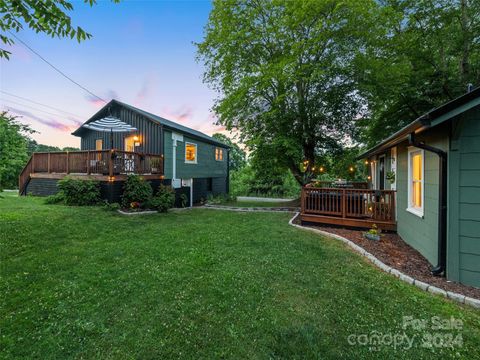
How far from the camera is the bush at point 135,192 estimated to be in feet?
30.7

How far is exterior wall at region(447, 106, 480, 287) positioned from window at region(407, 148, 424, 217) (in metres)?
1.48

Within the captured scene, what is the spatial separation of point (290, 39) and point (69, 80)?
45.7 ft

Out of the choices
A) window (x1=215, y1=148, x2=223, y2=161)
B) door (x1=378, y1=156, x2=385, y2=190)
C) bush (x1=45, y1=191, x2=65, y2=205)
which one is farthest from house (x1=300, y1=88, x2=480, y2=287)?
window (x1=215, y1=148, x2=223, y2=161)

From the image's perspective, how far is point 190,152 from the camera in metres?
13.9

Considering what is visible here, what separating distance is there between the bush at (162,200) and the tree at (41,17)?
710cm

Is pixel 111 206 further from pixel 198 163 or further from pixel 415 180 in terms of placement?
pixel 415 180

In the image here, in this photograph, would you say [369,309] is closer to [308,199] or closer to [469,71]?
[308,199]

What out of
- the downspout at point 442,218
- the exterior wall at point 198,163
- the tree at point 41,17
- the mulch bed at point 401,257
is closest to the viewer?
the tree at point 41,17

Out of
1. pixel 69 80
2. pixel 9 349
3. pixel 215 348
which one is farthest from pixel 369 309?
pixel 69 80

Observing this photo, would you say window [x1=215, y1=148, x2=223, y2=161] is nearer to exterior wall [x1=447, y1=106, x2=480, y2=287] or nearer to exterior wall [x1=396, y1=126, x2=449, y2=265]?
exterior wall [x1=396, y1=126, x2=449, y2=265]

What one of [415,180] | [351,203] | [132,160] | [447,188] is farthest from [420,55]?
[132,160]

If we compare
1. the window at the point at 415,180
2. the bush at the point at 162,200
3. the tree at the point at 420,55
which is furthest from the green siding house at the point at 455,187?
the bush at the point at 162,200

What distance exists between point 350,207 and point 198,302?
19.6 feet

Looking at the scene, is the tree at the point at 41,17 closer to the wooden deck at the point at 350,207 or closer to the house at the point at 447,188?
the house at the point at 447,188
